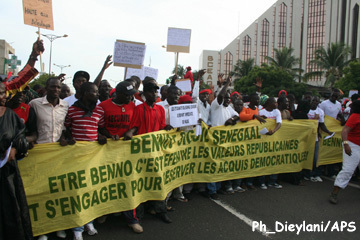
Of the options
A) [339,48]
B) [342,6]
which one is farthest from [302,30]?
[339,48]

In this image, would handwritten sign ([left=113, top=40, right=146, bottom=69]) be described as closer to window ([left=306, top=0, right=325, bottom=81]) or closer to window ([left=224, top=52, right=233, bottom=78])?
window ([left=306, top=0, right=325, bottom=81])

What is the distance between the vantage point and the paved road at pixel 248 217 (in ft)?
12.6

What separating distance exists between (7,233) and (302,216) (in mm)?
3889

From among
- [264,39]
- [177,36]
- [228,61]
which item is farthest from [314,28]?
[177,36]

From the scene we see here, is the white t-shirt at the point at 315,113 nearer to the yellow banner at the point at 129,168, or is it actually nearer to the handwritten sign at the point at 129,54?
the yellow banner at the point at 129,168

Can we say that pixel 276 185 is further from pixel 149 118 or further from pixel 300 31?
pixel 300 31

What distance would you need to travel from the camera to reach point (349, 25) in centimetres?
4759

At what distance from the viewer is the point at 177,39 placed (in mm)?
8258

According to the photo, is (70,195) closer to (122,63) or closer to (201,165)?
(201,165)

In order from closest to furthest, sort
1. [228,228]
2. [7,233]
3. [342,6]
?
[7,233]
[228,228]
[342,6]

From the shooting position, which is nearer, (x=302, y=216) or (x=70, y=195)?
(x=70, y=195)

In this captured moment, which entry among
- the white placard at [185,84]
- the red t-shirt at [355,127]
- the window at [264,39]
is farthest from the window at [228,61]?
the red t-shirt at [355,127]

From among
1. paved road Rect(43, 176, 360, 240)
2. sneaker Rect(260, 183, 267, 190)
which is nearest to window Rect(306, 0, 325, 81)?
sneaker Rect(260, 183, 267, 190)

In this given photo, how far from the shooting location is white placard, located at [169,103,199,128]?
14.4ft
